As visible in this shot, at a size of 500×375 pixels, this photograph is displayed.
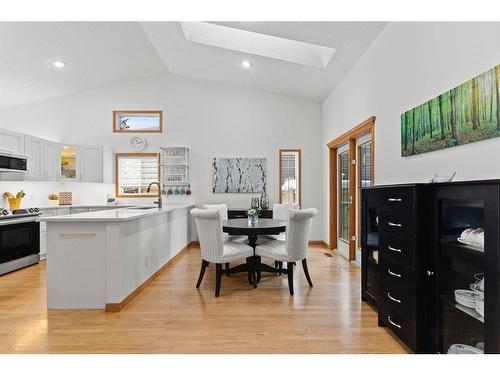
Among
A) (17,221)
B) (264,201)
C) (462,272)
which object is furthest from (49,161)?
(462,272)

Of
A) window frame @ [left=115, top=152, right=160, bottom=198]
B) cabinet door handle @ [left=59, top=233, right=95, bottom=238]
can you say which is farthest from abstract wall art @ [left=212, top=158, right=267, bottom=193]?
cabinet door handle @ [left=59, top=233, right=95, bottom=238]

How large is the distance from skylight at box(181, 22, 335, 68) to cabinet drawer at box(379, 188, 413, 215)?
267 cm

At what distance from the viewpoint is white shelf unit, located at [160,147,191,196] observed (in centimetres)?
587

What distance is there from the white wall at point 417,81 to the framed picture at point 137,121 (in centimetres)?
379

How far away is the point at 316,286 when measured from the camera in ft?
11.2

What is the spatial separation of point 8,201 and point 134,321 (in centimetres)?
377

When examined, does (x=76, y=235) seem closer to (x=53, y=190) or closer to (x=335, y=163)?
(x=53, y=190)

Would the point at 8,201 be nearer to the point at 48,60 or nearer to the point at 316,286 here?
the point at 48,60

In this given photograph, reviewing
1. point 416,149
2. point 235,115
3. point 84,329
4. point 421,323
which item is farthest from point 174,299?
point 235,115

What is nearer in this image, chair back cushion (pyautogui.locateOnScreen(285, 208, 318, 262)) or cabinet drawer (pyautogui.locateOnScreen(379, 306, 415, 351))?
cabinet drawer (pyautogui.locateOnScreen(379, 306, 415, 351))

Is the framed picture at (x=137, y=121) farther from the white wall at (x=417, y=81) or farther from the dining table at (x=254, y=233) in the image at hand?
the white wall at (x=417, y=81)

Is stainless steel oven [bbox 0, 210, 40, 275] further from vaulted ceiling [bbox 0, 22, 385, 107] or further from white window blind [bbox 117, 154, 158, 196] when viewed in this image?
vaulted ceiling [bbox 0, 22, 385, 107]

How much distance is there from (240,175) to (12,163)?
3719mm

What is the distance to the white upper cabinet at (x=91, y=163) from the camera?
18.7ft
